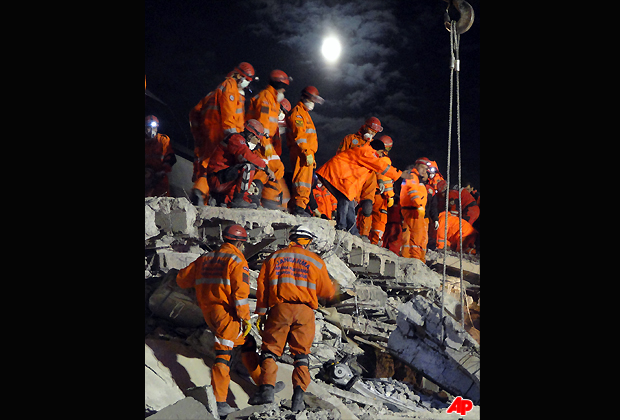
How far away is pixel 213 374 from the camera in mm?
3662

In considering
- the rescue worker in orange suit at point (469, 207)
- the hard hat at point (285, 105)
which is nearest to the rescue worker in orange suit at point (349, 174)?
the hard hat at point (285, 105)

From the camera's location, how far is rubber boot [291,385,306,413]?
11.6 ft

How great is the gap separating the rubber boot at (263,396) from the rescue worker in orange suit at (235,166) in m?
1.89

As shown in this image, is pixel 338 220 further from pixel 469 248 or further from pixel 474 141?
pixel 474 141

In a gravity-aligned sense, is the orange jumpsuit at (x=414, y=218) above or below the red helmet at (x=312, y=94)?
below

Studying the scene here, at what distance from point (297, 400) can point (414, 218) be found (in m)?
3.70

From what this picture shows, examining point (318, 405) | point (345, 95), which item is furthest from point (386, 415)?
point (345, 95)

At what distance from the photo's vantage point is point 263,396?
3.59 m

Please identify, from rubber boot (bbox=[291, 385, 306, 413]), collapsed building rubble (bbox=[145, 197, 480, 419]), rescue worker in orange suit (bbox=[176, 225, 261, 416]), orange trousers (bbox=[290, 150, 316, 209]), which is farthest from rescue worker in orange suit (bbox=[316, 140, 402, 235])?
rubber boot (bbox=[291, 385, 306, 413])

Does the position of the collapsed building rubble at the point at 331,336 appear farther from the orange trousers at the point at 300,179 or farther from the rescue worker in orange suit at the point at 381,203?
the rescue worker in orange suit at the point at 381,203

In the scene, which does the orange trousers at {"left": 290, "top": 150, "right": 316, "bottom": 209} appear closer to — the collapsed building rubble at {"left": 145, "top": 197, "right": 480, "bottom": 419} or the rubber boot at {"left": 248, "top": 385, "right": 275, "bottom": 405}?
the collapsed building rubble at {"left": 145, "top": 197, "right": 480, "bottom": 419}

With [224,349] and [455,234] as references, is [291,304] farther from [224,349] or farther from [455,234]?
[455,234]

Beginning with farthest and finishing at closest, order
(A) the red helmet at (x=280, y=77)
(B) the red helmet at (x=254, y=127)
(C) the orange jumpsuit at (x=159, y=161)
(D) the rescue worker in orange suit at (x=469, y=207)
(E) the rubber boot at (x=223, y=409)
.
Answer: (C) the orange jumpsuit at (x=159, y=161), (B) the red helmet at (x=254, y=127), (D) the rescue worker in orange suit at (x=469, y=207), (A) the red helmet at (x=280, y=77), (E) the rubber boot at (x=223, y=409)

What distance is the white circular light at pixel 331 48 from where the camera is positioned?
11.8 ft
